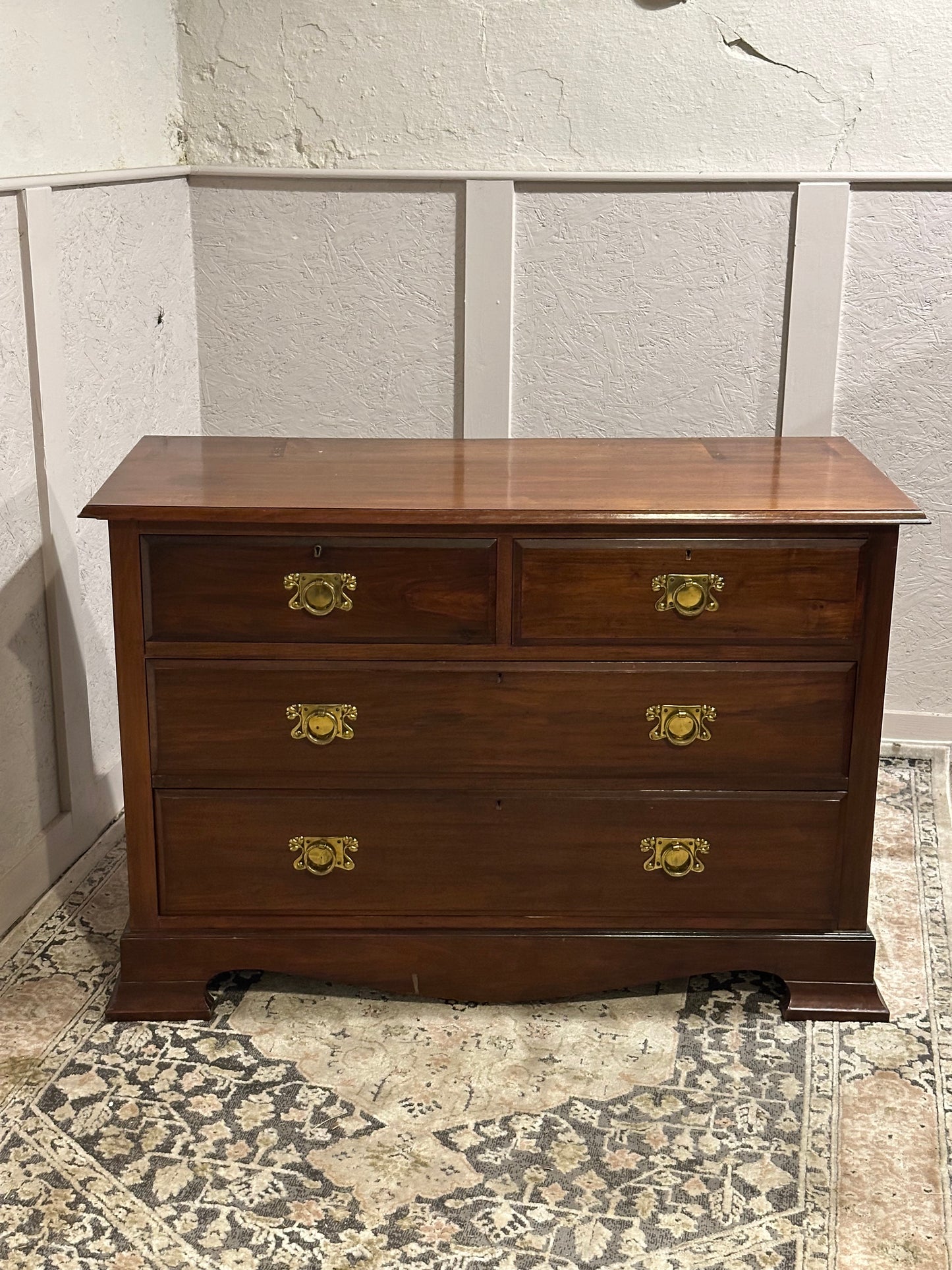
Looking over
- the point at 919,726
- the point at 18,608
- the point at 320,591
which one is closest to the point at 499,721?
the point at 320,591

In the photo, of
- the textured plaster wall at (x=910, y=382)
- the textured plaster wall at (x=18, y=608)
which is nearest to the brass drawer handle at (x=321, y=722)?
the textured plaster wall at (x=18, y=608)

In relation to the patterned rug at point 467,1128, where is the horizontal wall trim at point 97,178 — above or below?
above

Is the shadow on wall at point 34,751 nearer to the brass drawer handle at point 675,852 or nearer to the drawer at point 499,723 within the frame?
the drawer at point 499,723

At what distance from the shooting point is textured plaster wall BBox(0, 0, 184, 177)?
2.54 m

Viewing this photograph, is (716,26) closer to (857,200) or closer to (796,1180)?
(857,200)

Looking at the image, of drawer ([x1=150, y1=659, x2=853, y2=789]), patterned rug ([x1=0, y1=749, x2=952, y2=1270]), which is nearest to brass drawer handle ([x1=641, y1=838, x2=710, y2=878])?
drawer ([x1=150, y1=659, x2=853, y2=789])

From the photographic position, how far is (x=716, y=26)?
3.14 meters

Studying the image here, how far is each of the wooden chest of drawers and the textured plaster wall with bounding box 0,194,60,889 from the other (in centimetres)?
29

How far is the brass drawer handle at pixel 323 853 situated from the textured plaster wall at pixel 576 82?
1.71 m

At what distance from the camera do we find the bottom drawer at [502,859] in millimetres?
→ 2371

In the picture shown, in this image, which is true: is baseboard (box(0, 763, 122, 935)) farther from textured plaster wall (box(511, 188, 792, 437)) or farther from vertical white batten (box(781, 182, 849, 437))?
vertical white batten (box(781, 182, 849, 437))

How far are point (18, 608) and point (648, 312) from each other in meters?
1.62

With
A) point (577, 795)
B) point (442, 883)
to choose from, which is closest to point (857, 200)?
point (577, 795)

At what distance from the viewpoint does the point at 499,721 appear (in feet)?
7.64
